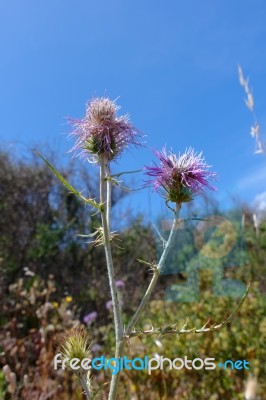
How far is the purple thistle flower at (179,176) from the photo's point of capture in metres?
1.35

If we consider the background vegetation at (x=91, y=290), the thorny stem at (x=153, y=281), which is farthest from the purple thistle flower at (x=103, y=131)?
the background vegetation at (x=91, y=290)

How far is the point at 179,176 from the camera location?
1363 millimetres

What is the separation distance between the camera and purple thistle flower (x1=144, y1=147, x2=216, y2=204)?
53.1 inches

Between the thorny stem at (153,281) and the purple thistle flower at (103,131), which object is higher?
the purple thistle flower at (103,131)

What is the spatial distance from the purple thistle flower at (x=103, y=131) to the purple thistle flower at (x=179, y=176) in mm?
126

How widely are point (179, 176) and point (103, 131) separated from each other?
25 cm

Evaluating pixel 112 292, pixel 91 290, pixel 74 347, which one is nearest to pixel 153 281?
pixel 112 292

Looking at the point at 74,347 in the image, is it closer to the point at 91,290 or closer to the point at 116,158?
the point at 116,158

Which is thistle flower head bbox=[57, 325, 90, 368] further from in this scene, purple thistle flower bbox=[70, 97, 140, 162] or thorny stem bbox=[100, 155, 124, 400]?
purple thistle flower bbox=[70, 97, 140, 162]

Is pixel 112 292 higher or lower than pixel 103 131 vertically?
lower

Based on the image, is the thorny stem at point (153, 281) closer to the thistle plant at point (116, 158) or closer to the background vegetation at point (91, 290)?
the thistle plant at point (116, 158)

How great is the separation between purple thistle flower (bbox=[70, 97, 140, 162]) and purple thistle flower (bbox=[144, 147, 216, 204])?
126 mm

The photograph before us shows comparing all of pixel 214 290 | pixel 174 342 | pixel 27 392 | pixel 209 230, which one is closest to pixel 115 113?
pixel 27 392

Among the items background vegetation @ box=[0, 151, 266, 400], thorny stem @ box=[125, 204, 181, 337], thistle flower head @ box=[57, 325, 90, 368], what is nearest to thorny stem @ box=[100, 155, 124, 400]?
thorny stem @ box=[125, 204, 181, 337]
